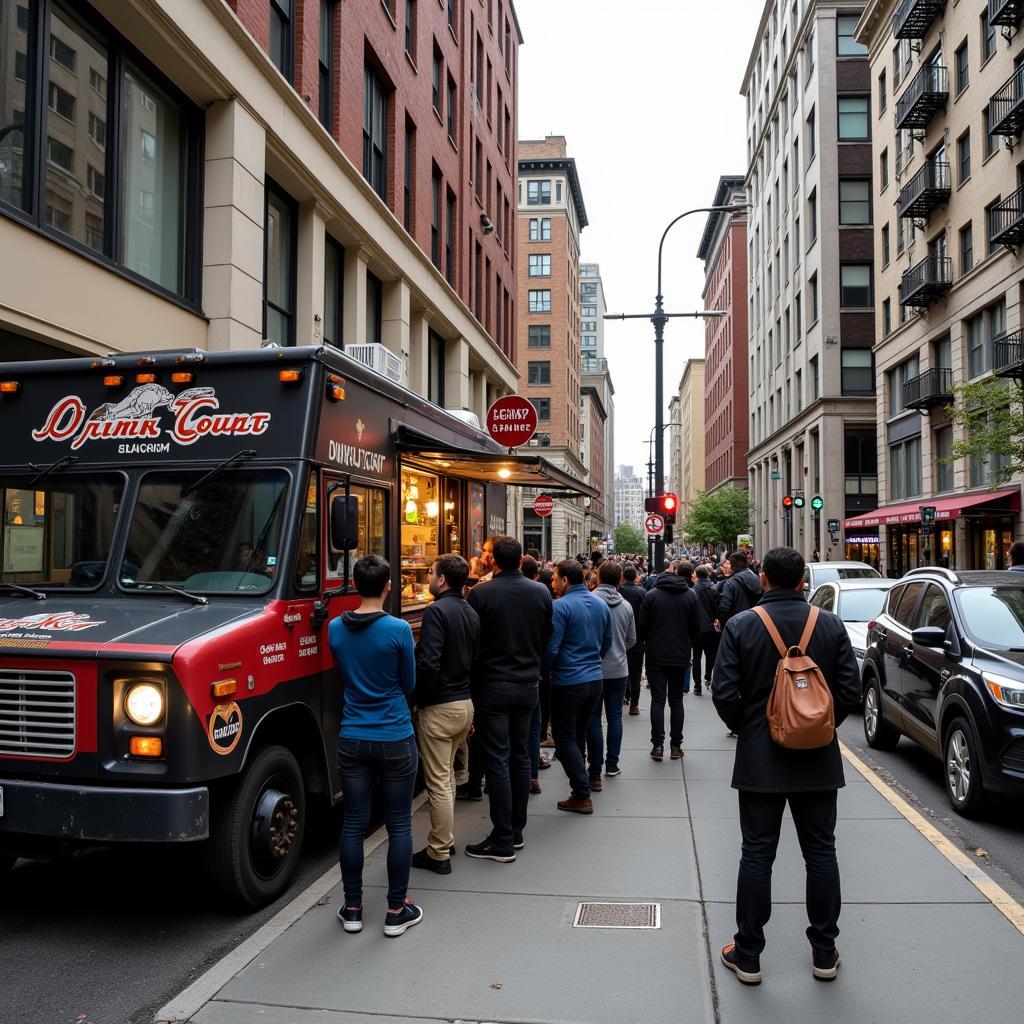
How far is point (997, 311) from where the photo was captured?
2842 centimetres

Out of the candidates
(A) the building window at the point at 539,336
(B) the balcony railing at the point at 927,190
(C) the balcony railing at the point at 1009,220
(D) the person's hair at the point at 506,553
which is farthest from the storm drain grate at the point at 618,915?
(A) the building window at the point at 539,336

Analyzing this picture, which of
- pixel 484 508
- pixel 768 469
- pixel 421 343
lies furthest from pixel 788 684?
pixel 768 469

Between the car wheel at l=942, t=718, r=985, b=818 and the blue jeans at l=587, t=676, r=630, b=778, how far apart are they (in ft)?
8.43

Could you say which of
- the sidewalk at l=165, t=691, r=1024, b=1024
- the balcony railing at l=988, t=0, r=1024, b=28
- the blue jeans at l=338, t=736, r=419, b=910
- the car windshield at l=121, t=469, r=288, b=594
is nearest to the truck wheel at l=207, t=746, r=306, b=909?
the sidewalk at l=165, t=691, r=1024, b=1024

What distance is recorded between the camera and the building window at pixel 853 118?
153ft

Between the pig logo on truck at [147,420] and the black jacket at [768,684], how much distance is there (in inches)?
122

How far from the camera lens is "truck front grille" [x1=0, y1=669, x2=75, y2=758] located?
457cm

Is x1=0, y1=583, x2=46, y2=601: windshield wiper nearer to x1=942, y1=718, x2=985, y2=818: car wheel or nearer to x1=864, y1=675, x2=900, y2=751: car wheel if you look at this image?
x1=942, y1=718, x2=985, y2=818: car wheel

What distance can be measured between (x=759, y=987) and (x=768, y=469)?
60.9 metres

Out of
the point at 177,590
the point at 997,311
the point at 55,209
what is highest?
the point at 997,311

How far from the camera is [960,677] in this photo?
23.2 ft

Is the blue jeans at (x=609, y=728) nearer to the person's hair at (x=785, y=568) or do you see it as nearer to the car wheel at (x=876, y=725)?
the car wheel at (x=876, y=725)

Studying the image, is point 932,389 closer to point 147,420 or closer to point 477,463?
point 477,463

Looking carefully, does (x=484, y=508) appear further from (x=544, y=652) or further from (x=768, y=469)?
(x=768, y=469)
